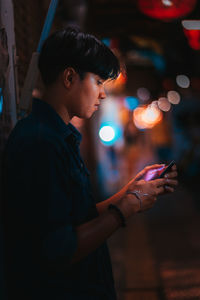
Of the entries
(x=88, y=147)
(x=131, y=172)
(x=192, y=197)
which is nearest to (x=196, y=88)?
(x=131, y=172)

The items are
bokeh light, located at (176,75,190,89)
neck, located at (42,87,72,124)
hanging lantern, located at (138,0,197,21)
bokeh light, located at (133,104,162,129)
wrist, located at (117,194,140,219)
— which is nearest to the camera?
wrist, located at (117,194,140,219)

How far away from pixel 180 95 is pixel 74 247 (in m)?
15.3

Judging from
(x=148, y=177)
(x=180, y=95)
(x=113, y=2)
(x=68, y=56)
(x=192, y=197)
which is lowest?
(x=192, y=197)

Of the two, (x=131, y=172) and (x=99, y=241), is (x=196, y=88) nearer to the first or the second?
(x=131, y=172)

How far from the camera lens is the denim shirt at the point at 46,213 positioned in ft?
3.78

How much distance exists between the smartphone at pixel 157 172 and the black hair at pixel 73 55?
2.05 feet

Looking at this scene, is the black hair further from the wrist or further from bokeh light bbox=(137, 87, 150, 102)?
bokeh light bbox=(137, 87, 150, 102)

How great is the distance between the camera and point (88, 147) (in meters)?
8.44

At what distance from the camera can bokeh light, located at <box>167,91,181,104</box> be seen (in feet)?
51.1

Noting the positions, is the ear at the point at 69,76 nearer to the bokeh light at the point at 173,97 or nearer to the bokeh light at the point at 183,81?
the bokeh light at the point at 173,97

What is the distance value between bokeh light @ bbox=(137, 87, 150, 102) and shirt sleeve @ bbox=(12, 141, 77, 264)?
1628cm

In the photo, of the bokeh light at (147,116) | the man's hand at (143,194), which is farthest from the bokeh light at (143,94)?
the man's hand at (143,194)

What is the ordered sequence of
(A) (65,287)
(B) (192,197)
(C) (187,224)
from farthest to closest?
(B) (192,197) < (C) (187,224) < (A) (65,287)

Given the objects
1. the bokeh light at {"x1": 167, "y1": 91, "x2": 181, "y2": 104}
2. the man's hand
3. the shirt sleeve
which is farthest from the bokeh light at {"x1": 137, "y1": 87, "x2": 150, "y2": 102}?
the shirt sleeve
